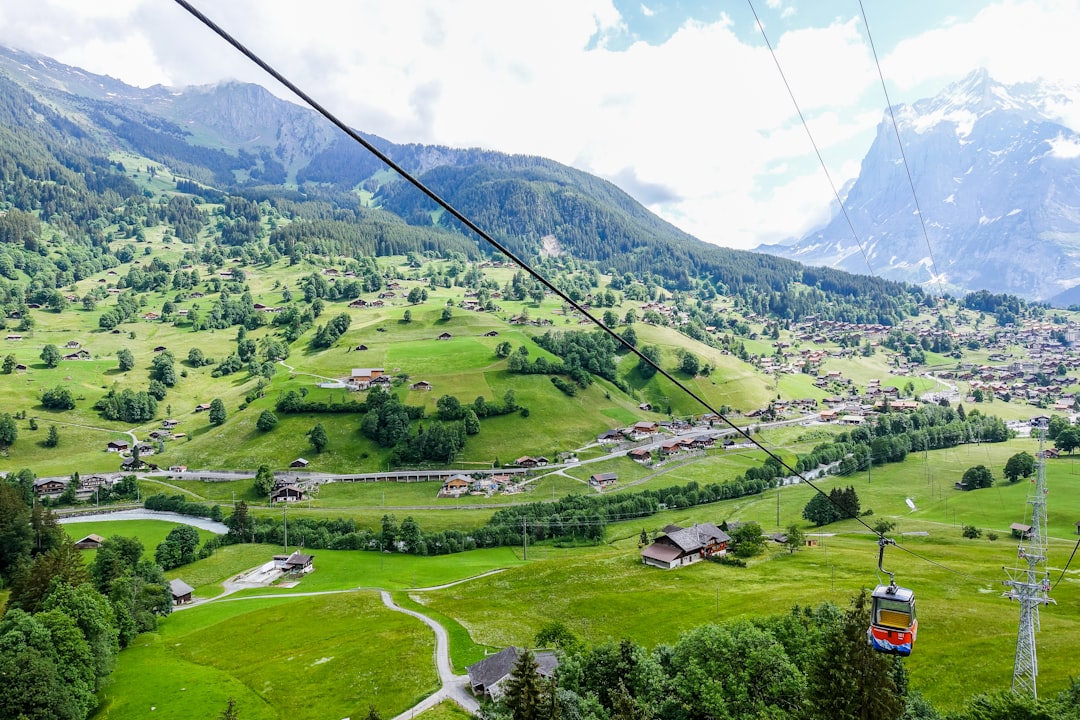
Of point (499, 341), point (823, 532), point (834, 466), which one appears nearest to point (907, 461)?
point (834, 466)

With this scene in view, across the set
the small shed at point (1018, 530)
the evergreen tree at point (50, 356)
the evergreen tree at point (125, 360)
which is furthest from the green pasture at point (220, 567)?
the small shed at point (1018, 530)

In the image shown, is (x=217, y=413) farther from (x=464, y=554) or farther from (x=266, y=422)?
(x=464, y=554)

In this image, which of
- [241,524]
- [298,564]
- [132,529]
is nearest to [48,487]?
[132,529]

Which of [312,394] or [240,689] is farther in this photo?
[312,394]

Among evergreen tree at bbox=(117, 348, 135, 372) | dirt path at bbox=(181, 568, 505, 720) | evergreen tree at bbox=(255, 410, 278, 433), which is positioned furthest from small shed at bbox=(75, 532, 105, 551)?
evergreen tree at bbox=(117, 348, 135, 372)

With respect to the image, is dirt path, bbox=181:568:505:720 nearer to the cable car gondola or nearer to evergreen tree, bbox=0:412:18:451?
the cable car gondola

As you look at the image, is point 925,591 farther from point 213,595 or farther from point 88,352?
point 88,352

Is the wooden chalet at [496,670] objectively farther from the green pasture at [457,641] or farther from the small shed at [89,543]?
the small shed at [89,543]

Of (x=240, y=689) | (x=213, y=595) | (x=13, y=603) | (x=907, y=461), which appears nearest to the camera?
(x=240, y=689)
